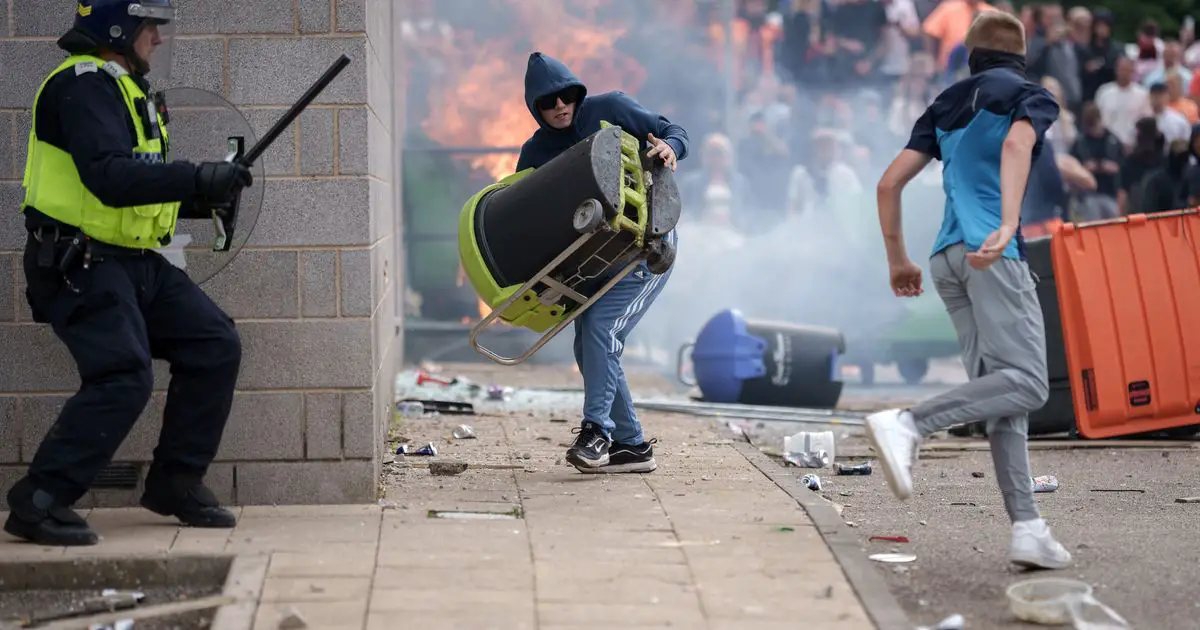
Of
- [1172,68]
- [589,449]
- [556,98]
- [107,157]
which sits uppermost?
[1172,68]

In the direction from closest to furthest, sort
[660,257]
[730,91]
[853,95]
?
[660,257], [730,91], [853,95]

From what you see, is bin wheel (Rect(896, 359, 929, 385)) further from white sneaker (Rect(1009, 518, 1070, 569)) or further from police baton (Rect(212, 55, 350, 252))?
police baton (Rect(212, 55, 350, 252))

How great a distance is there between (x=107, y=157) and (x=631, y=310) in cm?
249

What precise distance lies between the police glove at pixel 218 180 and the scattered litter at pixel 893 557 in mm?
2381

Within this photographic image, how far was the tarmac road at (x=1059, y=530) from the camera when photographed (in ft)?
15.9

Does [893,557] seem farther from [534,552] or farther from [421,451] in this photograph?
[421,451]

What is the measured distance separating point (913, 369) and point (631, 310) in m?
7.23

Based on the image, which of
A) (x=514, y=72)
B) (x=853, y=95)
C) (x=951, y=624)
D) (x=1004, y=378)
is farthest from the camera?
(x=853, y=95)

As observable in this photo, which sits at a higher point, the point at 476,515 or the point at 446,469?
the point at 446,469

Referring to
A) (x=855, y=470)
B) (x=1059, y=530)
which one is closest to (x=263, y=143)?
(x=1059, y=530)

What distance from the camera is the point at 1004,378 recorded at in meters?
5.09

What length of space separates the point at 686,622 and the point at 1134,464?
440 cm

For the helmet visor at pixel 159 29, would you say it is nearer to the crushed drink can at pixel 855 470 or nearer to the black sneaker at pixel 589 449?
the black sneaker at pixel 589 449

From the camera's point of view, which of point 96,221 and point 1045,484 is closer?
point 96,221
